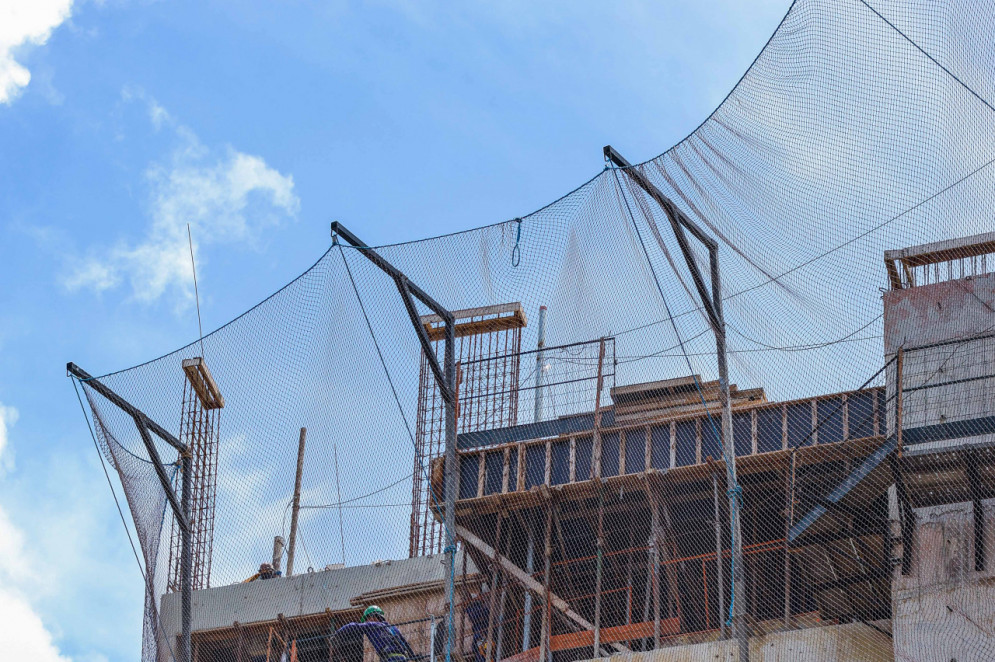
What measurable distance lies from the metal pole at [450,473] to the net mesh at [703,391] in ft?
1.64

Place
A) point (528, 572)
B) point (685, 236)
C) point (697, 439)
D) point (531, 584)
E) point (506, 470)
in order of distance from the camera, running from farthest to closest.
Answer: point (506, 470), point (528, 572), point (531, 584), point (697, 439), point (685, 236)

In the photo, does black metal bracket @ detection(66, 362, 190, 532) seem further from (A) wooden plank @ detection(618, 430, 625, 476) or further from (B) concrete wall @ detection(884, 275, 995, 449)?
(B) concrete wall @ detection(884, 275, 995, 449)

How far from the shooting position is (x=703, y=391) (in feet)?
52.5

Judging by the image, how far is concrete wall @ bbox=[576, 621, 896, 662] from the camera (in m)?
15.5

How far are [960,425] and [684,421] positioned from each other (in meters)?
4.36

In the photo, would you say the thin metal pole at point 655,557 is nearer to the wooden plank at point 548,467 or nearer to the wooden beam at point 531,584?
the wooden beam at point 531,584

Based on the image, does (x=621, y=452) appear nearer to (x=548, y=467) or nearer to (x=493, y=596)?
(x=548, y=467)

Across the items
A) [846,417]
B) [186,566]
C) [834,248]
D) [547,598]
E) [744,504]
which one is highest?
[834,248]

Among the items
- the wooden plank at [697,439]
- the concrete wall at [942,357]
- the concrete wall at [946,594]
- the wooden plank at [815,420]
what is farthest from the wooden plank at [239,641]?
the concrete wall at [942,357]

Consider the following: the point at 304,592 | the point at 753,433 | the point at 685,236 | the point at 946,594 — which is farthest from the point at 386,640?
the point at 304,592

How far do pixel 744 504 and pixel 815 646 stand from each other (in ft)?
9.73

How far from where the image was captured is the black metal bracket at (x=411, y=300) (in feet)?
50.1

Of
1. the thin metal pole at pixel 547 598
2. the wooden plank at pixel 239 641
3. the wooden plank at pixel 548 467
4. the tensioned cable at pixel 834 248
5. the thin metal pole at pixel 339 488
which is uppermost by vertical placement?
the tensioned cable at pixel 834 248

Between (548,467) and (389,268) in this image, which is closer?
(389,268)
